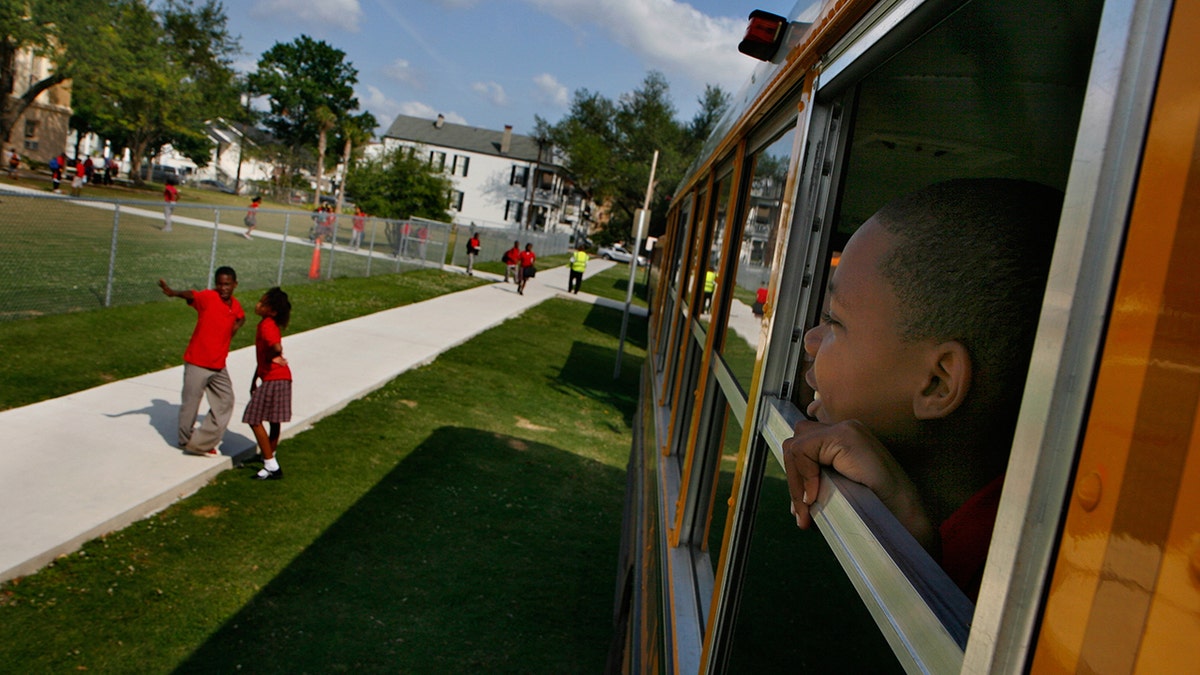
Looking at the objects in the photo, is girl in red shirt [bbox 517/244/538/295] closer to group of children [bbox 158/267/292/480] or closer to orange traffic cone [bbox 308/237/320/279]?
orange traffic cone [bbox 308/237/320/279]

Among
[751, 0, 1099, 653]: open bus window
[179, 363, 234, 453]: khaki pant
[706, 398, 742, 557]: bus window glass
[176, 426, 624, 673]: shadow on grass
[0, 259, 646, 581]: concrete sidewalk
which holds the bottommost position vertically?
[176, 426, 624, 673]: shadow on grass

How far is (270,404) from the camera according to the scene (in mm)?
6316

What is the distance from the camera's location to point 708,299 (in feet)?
13.4

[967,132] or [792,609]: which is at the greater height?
[967,132]

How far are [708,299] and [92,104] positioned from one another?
48908mm

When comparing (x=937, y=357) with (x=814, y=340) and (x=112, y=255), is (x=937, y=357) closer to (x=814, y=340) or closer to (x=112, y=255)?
(x=814, y=340)

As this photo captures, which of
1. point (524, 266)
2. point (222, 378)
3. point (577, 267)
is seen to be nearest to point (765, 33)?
point (222, 378)

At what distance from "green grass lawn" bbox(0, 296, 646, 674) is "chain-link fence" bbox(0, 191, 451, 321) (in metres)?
5.55

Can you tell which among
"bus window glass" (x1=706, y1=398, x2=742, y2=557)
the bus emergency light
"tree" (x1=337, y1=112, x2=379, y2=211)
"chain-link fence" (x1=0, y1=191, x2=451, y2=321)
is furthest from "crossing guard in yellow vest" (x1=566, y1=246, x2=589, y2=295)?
"tree" (x1=337, y1=112, x2=379, y2=211)

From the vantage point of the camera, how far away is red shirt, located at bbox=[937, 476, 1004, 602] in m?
0.95

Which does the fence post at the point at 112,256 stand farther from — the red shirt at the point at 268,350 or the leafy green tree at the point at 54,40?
the leafy green tree at the point at 54,40

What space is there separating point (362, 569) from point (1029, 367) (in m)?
4.99

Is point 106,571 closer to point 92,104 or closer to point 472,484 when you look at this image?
point 472,484

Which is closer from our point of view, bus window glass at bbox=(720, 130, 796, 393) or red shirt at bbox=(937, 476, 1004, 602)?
red shirt at bbox=(937, 476, 1004, 602)
